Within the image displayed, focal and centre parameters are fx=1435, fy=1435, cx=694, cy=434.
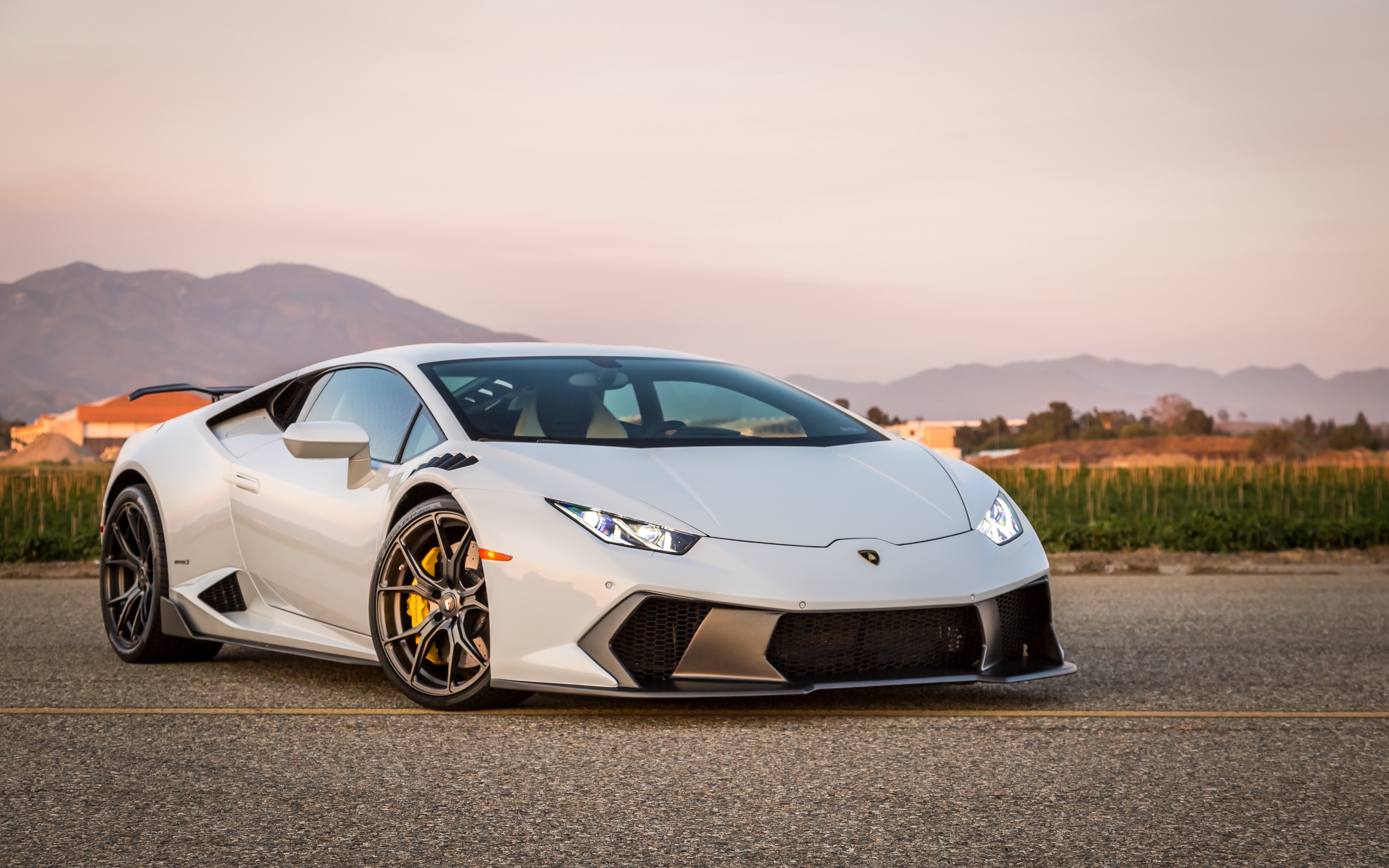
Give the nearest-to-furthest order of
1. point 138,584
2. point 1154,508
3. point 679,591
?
point 679,591 → point 138,584 → point 1154,508

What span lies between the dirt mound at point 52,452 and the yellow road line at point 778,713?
74024 mm

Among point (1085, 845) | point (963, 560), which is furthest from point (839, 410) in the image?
point (1085, 845)

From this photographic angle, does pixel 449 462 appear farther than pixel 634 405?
No

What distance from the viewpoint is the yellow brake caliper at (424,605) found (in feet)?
16.5

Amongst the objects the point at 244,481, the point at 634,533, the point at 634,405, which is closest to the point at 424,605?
the point at 634,533

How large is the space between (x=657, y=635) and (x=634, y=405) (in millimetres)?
1499

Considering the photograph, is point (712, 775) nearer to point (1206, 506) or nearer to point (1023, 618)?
point (1023, 618)

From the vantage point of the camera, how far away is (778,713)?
495 centimetres

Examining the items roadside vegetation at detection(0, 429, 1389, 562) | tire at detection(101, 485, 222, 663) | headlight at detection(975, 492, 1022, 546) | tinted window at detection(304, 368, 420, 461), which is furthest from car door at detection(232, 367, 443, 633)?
roadside vegetation at detection(0, 429, 1389, 562)

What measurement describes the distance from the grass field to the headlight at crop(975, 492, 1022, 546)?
25.9 feet

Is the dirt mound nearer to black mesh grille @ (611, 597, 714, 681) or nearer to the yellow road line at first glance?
the yellow road line

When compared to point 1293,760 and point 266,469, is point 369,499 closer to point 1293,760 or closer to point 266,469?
point 266,469

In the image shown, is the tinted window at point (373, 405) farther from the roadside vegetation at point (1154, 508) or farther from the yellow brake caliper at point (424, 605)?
the roadside vegetation at point (1154, 508)

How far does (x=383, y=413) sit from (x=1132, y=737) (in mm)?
3068
